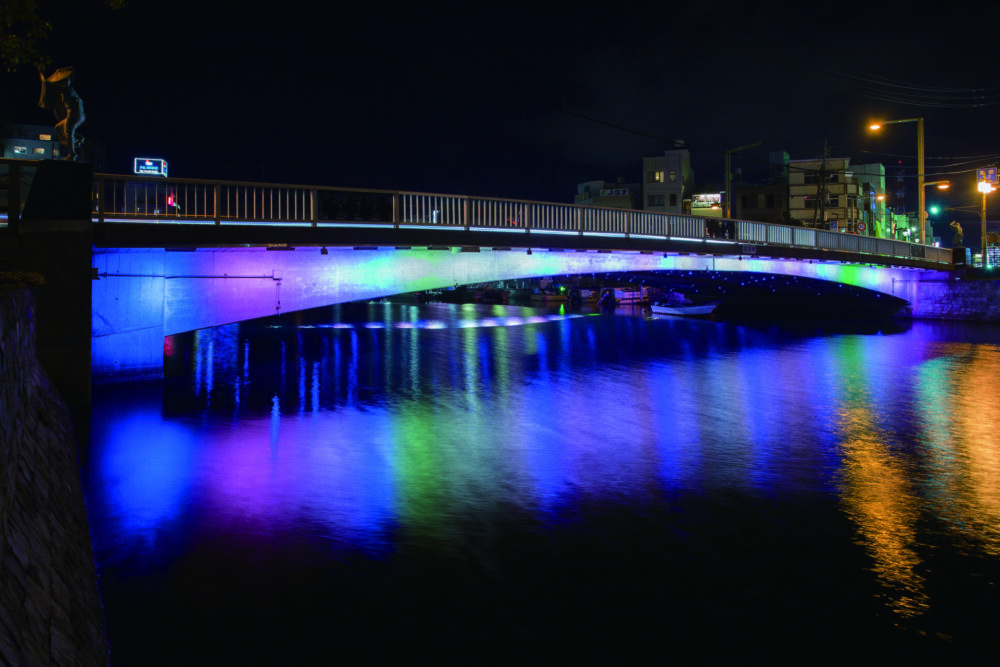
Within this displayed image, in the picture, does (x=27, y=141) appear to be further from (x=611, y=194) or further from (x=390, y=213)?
(x=390, y=213)

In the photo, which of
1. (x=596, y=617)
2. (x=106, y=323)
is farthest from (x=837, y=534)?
(x=106, y=323)

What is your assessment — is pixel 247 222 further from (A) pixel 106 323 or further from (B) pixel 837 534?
(B) pixel 837 534

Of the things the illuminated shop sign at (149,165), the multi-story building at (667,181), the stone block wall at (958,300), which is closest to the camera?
the stone block wall at (958,300)

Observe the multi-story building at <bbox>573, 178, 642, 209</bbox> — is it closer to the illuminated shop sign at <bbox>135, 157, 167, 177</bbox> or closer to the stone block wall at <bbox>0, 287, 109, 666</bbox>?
the illuminated shop sign at <bbox>135, 157, 167, 177</bbox>

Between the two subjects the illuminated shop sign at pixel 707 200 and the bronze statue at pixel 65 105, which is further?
the illuminated shop sign at pixel 707 200

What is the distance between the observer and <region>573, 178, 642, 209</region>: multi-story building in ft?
349

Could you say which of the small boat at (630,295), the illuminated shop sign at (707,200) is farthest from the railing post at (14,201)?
the illuminated shop sign at (707,200)

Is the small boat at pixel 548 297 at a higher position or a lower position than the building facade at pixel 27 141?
lower

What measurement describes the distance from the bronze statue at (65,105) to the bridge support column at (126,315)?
3.03m

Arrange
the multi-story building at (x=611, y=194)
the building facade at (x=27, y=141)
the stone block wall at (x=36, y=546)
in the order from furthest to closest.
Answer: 1. the multi-story building at (x=611, y=194)
2. the building facade at (x=27, y=141)
3. the stone block wall at (x=36, y=546)

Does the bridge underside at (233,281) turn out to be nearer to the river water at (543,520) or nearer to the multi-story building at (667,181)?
the river water at (543,520)

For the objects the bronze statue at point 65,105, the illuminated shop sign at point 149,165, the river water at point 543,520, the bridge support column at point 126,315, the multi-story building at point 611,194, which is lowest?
the river water at point 543,520

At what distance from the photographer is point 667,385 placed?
85.9 ft

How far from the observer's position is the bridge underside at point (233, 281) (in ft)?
67.4
